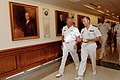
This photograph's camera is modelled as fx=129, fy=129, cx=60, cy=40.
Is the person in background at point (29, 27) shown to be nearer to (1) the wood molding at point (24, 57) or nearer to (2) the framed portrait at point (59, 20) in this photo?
(1) the wood molding at point (24, 57)

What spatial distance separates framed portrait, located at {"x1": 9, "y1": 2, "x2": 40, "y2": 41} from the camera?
11.9ft

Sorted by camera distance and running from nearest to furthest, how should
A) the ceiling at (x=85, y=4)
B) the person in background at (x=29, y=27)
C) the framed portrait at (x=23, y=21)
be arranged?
the framed portrait at (x=23, y=21) < the person in background at (x=29, y=27) < the ceiling at (x=85, y=4)

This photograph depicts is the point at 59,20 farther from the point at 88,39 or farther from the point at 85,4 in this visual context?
the point at 88,39

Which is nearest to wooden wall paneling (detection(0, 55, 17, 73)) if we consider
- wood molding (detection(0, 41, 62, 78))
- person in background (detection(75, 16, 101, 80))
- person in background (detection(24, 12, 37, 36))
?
wood molding (detection(0, 41, 62, 78))

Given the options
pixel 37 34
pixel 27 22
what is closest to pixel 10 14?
pixel 27 22

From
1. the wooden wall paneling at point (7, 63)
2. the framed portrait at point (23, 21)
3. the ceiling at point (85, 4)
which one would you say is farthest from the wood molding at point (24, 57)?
the ceiling at point (85, 4)

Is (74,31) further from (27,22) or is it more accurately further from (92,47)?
(27,22)

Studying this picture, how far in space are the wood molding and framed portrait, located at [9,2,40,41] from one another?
1.26 ft

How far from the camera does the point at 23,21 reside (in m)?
3.95

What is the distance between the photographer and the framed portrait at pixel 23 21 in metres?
3.63

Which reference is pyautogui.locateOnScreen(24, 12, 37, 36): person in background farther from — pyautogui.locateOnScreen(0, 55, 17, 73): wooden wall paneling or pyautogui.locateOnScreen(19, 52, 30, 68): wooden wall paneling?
pyautogui.locateOnScreen(0, 55, 17, 73): wooden wall paneling

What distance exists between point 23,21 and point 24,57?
1.10 m

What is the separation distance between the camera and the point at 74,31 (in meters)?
3.79

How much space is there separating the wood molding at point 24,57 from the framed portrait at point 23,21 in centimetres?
38
